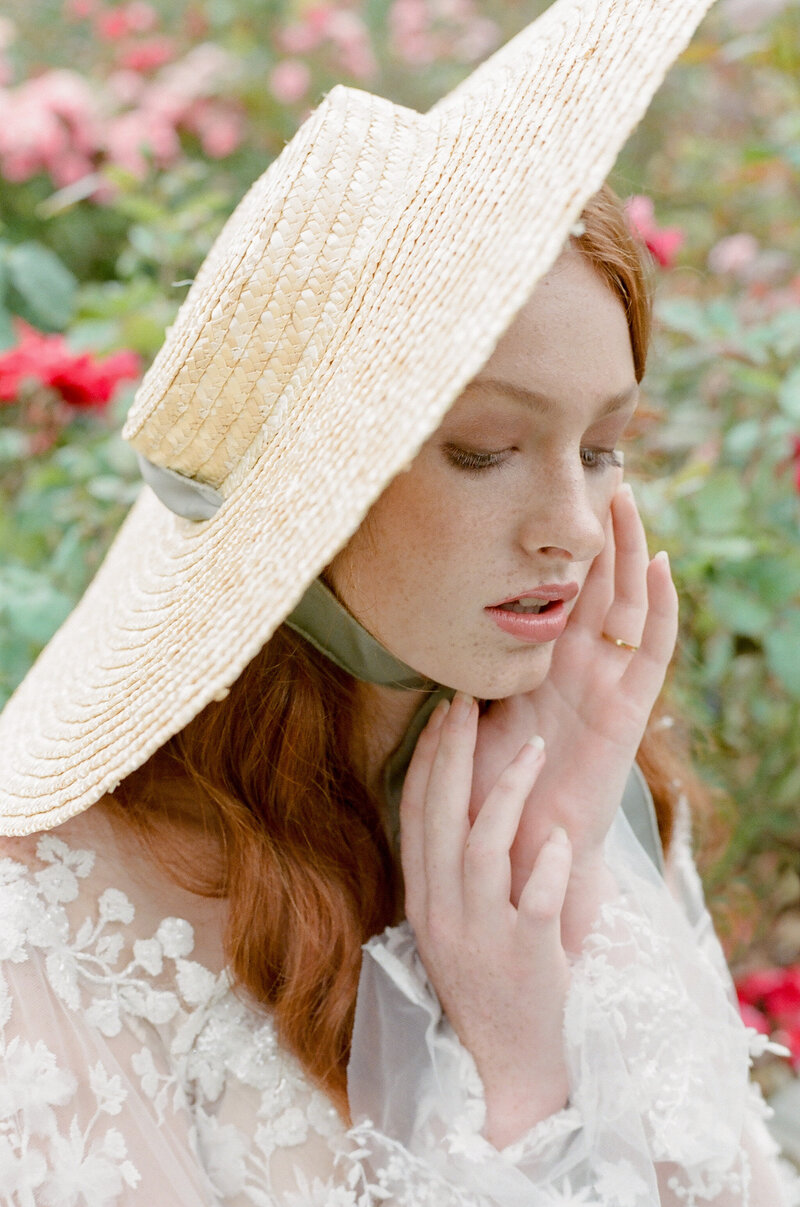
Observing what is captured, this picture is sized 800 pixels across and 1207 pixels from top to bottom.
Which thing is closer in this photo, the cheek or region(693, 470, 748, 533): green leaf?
the cheek

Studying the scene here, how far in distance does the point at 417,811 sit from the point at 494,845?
109 mm

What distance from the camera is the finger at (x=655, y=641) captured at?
4.09 feet

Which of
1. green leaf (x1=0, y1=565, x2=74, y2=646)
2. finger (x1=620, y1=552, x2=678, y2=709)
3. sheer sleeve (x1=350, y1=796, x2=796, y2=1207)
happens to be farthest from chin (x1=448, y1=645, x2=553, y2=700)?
green leaf (x1=0, y1=565, x2=74, y2=646)

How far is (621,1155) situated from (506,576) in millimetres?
609

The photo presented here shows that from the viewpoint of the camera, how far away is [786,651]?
1.65m

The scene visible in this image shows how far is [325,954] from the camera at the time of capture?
1136 millimetres

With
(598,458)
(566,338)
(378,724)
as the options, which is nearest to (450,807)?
(378,724)

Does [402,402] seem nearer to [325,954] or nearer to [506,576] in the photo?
[506,576]

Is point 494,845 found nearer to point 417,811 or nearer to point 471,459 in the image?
point 417,811

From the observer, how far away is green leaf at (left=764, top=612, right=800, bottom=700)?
164cm

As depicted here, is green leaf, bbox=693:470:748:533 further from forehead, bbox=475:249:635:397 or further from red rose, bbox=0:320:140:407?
red rose, bbox=0:320:140:407

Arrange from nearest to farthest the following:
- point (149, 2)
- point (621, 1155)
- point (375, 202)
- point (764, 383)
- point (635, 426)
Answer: point (375, 202) < point (621, 1155) < point (635, 426) < point (764, 383) < point (149, 2)

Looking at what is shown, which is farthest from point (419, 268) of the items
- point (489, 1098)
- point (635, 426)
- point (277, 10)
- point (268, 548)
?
point (277, 10)

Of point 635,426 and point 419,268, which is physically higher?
point 419,268
